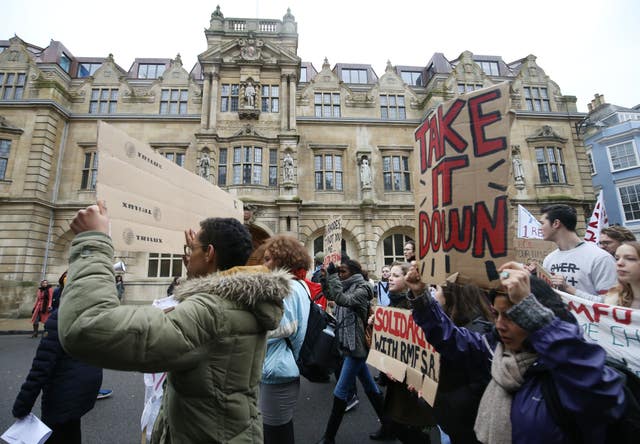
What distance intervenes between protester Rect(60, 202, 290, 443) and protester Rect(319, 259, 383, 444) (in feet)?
7.13

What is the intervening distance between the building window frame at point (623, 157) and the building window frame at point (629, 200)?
1.34 meters

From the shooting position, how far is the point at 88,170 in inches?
599

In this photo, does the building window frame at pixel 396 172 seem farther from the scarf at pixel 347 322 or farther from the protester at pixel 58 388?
the protester at pixel 58 388

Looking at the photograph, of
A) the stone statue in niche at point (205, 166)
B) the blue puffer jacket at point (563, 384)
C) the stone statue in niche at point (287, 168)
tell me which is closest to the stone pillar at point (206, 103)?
the stone statue in niche at point (205, 166)

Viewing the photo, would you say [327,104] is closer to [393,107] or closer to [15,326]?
[393,107]

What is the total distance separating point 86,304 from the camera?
1.12 meters

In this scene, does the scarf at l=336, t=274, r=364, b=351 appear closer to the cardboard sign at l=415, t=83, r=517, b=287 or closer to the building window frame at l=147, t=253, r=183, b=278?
the cardboard sign at l=415, t=83, r=517, b=287

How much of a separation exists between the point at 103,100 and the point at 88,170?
3.91 m

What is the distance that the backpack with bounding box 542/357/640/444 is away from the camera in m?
1.33

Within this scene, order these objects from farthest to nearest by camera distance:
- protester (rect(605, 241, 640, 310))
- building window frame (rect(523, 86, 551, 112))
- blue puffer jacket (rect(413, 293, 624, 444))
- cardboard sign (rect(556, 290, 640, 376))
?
building window frame (rect(523, 86, 551, 112))
protester (rect(605, 241, 640, 310))
cardboard sign (rect(556, 290, 640, 376))
blue puffer jacket (rect(413, 293, 624, 444))

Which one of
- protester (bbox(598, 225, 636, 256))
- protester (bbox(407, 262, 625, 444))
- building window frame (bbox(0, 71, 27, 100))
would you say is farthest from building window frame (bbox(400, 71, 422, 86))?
protester (bbox(407, 262, 625, 444))

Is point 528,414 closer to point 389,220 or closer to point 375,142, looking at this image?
point 389,220

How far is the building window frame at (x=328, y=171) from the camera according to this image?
1563 cm

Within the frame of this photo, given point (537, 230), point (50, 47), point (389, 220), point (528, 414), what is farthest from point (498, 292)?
point (50, 47)
